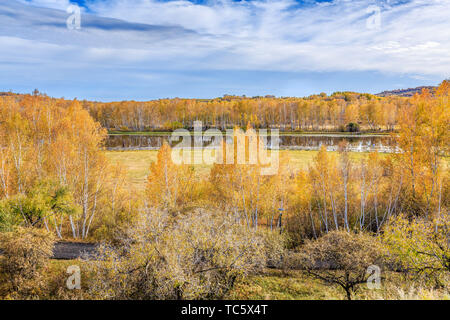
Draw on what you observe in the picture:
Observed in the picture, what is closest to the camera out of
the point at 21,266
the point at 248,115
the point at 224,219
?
the point at 21,266

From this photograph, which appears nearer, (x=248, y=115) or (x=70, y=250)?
(x=70, y=250)

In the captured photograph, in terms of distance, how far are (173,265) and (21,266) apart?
9546 millimetres

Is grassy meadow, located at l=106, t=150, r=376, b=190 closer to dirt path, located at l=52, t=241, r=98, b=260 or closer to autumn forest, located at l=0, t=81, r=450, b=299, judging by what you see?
autumn forest, located at l=0, t=81, r=450, b=299

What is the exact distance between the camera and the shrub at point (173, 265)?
13680mm

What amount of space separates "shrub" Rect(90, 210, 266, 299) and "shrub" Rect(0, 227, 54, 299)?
153 inches

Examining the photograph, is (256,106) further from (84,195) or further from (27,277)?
(27,277)

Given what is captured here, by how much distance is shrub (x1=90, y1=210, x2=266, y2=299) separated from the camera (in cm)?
1368

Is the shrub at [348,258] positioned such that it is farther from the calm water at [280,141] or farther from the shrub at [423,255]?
the calm water at [280,141]

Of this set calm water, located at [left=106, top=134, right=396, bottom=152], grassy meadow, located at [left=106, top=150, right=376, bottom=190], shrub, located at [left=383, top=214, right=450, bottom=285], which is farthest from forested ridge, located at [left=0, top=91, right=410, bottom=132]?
shrub, located at [left=383, top=214, right=450, bottom=285]

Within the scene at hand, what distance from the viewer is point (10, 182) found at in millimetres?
29812

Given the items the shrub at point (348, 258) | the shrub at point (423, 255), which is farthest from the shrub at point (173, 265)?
the shrub at point (423, 255)

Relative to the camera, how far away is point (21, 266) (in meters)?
15.6

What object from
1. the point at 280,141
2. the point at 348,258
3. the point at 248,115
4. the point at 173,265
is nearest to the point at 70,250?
the point at 173,265

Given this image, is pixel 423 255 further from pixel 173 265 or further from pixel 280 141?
pixel 280 141
